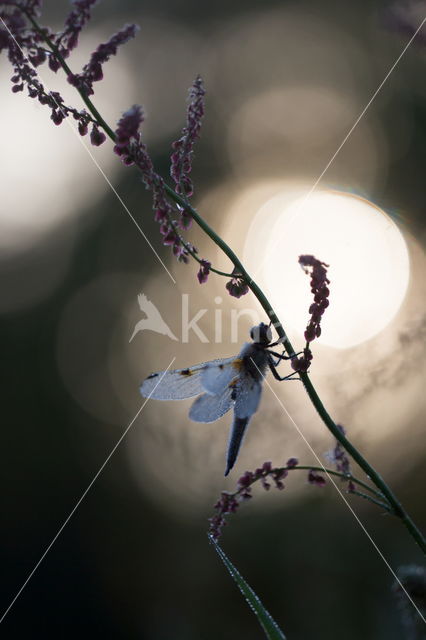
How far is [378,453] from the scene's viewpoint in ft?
14.2

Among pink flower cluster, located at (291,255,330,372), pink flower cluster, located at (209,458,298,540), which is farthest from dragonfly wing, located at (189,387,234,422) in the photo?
pink flower cluster, located at (291,255,330,372)

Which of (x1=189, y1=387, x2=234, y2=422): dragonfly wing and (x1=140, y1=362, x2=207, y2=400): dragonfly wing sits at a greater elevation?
(x1=140, y1=362, x2=207, y2=400): dragonfly wing

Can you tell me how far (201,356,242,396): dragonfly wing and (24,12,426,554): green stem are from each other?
2.91 feet

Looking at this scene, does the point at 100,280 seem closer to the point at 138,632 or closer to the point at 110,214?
the point at 110,214

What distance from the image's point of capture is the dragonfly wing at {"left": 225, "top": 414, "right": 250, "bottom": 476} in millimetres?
2846

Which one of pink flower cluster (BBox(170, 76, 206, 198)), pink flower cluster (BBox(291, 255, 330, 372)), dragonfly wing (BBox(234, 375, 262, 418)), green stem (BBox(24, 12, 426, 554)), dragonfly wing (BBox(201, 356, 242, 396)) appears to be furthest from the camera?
dragonfly wing (BBox(201, 356, 242, 396))

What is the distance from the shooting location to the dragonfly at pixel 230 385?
287 cm

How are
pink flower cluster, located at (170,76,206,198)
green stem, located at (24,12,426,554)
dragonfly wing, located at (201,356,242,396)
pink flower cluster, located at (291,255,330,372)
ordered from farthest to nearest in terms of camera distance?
dragonfly wing, located at (201,356,242,396)
pink flower cluster, located at (170,76,206,198)
pink flower cluster, located at (291,255,330,372)
green stem, located at (24,12,426,554)

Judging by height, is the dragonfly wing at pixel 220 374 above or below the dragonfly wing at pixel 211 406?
above

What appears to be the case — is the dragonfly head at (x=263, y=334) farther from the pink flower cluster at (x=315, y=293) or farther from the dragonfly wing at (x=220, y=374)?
the pink flower cluster at (x=315, y=293)

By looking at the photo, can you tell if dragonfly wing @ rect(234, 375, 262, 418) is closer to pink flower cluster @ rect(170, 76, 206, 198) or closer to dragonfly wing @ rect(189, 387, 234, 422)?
dragonfly wing @ rect(189, 387, 234, 422)

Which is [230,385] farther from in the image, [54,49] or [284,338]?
[54,49]

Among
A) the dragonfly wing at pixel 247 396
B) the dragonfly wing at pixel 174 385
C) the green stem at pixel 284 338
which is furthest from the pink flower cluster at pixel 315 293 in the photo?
the dragonfly wing at pixel 174 385

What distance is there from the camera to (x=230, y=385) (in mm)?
2965
